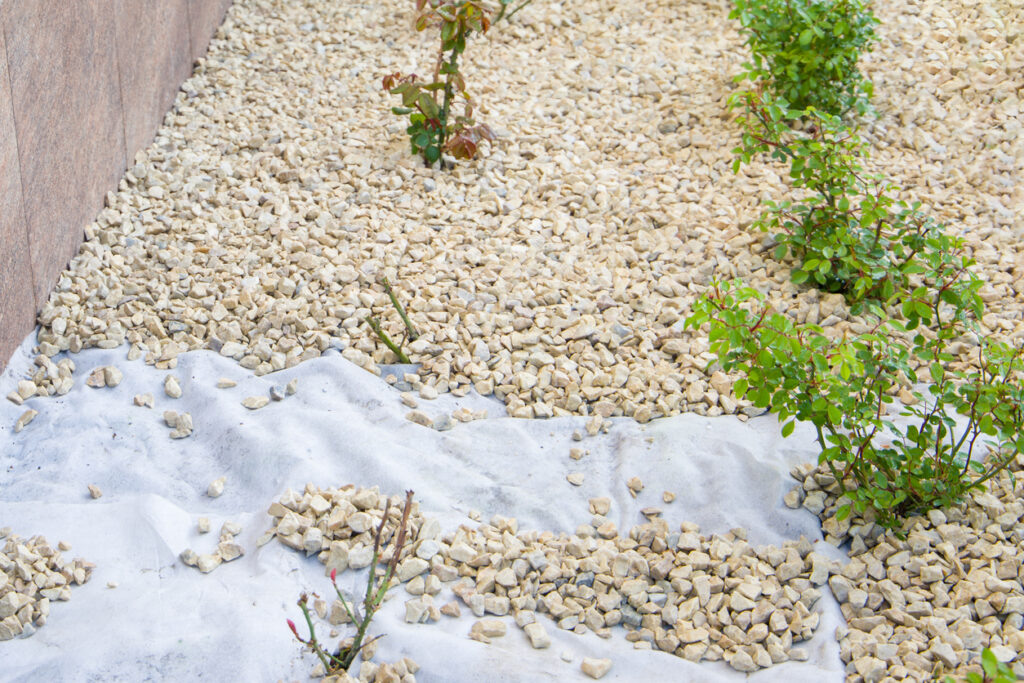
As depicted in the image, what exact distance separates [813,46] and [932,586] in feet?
7.36

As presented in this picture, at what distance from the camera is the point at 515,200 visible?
367cm

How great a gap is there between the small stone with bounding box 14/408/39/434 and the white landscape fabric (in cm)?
2

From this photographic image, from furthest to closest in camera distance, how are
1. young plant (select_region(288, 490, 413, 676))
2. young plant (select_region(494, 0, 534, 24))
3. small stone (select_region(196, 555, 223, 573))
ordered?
1. young plant (select_region(494, 0, 534, 24))
2. small stone (select_region(196, 555, 223, 573))
3. young plant (select_region(288, 490, 413, 676))

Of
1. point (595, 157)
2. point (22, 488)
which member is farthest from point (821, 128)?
point (22, 488)

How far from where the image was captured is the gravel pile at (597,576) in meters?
2.19

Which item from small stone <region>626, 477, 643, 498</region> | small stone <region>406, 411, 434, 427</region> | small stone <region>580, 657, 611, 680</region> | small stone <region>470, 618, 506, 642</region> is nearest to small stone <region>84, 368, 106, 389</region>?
small stone <region>406, 411, 434, 427</region>

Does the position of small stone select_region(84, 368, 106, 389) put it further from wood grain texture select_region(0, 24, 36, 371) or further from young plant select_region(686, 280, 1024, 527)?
young plant select_region(686, 280, 1024, 527)

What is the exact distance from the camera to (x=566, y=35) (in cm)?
471

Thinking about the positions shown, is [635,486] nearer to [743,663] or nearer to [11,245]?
[743,663]

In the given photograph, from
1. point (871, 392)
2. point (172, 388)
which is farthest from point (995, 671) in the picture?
point (172, 388)

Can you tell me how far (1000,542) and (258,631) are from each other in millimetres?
1707

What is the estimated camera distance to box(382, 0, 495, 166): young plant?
3605 mm

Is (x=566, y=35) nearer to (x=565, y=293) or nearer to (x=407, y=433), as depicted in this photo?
(x=565, y=293)

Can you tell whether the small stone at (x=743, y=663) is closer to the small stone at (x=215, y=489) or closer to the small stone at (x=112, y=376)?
the small stone at (x=215, y=489)
